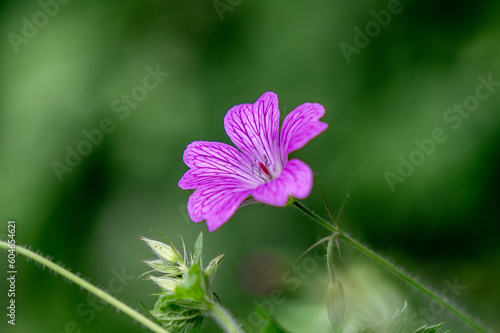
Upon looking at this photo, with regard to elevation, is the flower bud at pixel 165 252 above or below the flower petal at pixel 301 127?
below

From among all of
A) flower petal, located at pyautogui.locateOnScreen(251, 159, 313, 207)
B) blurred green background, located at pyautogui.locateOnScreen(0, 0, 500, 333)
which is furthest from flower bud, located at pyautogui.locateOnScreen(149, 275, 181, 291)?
blurred green background, located at pyautogui.locateOnScreen(0, 0, 500, 333)

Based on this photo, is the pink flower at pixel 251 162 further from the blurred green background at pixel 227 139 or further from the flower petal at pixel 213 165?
the blurred green background at pixel 227 139

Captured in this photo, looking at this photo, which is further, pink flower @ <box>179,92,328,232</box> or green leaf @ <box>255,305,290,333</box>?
pink flower @ <box>179,92,328,232</box>

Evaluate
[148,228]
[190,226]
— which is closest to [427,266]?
[190,226]

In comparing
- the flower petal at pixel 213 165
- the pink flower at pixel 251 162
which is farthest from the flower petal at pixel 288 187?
the flower petal at pixel 213 165

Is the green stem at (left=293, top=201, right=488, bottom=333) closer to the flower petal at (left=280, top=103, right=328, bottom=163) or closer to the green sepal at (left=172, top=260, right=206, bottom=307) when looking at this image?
the flower petal at (left=280, top=103, right=328, bottom=163)

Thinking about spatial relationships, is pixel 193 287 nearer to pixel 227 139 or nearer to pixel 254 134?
pixel 254 134

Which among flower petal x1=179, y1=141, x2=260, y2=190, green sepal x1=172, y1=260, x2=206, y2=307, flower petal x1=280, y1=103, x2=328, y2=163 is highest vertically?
flower petal x1=179, y1=141, x2=260, y2=190
